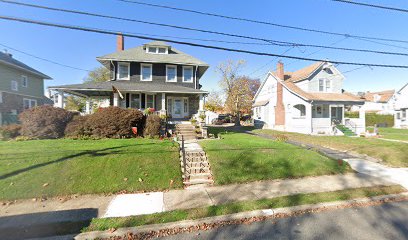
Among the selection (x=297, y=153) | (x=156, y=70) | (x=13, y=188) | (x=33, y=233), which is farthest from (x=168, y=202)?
(x=156, y=70)

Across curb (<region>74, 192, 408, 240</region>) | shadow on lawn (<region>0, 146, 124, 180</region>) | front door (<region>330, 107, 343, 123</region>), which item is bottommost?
curb (<region>74, 192, 408, 240</region>)

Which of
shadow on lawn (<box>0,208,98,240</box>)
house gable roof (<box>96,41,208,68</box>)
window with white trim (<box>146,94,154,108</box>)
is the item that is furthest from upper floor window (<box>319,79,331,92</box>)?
shadow on lawn (<box>0,208,98,240</box>)

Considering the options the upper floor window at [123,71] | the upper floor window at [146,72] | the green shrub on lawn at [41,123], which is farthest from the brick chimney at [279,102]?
the green shrub on lawn at [41,123]

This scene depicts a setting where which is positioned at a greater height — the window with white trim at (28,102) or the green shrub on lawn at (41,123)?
the window with white trim at (28,102)

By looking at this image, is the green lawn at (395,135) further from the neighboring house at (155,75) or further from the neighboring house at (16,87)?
the neighboring house at (16,87)

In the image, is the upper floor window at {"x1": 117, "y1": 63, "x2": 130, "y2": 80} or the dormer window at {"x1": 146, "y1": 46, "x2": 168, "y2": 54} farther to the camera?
the dormer window at {"x1": 146, "y1": 46, "x2": 168, "y2": 54}

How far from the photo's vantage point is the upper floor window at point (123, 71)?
17812 millimetres

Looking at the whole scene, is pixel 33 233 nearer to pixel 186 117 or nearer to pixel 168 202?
pixel 168 202

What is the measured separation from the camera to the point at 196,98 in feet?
62.2

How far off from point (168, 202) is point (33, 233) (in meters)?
2.85

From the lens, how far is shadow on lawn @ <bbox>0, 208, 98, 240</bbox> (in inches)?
156

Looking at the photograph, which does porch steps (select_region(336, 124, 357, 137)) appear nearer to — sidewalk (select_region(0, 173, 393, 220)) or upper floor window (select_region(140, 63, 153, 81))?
sidewalk (select_region(0, 173, 393, 220))

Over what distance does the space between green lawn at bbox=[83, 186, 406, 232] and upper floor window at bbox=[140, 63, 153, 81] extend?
15448 millimetres

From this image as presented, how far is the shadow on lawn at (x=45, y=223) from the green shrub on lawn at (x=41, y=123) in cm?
795
